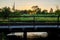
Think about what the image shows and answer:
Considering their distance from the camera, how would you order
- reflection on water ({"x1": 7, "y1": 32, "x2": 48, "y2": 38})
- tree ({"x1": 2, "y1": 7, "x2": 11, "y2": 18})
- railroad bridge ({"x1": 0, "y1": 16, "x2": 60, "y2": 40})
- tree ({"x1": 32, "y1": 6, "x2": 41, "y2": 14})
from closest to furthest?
1. railroad bridge ({"x1": 0, "y1": 16, "x2": 60, "y2": 40})
2. reflection on water ({"x1": 7, "y1": 32, "x2": 48, "y2": 38})
3. tree ({"x1": 2, "y1": 7, "x2": 11, "y2": 18})
4. tree ({"x1": 32, "y1": 6, "x2": 41, "y2": 14})

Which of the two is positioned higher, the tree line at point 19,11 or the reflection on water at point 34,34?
the tree line at point 19,11

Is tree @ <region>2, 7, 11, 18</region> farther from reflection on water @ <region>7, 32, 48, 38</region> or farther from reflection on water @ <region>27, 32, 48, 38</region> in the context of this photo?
reflection on water @ <region>27, 32, 48, 38</region>

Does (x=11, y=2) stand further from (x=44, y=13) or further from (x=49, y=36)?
(x=49, y=36)

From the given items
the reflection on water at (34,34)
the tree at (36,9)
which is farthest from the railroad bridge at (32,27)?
the tree at (36,9)

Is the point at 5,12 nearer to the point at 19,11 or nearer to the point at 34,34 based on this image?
the point at 19,11

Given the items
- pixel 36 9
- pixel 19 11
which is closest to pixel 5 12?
pixel 19 11

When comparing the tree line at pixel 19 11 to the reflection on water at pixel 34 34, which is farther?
the tree line at pixel 19 11

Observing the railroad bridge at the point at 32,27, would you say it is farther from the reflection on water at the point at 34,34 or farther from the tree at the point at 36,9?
the tree at the point at 36,9

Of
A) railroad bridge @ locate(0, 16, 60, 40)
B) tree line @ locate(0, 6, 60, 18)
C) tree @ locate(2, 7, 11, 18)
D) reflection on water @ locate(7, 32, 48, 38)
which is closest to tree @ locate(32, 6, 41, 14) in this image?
tree line @ locate(0, 6, 60, 18)

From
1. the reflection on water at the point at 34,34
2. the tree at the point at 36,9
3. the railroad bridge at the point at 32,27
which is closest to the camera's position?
the railroad bridge at the point at 32,27

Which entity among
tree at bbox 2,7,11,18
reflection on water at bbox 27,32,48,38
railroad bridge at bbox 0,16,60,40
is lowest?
reflection on water at bbox 27,32,48,38

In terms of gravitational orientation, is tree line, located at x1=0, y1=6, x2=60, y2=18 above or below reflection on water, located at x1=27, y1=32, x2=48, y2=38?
above

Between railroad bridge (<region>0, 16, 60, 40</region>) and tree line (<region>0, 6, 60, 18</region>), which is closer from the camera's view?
railroad bridge (<region>0, 16, 60, 40</region>)

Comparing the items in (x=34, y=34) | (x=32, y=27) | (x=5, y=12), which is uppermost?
(x=5, y=12)
